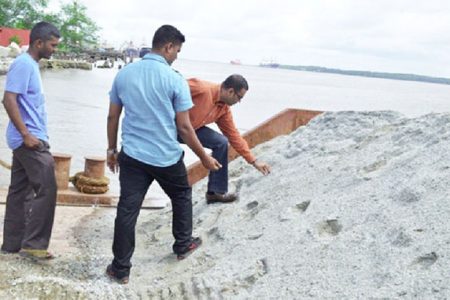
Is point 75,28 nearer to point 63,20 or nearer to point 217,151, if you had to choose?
point 63,20

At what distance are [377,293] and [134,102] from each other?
1997 millimetres

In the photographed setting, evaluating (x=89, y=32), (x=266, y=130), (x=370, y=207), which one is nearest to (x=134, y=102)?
(x=370, y=207)

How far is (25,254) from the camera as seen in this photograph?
4305 millimetres

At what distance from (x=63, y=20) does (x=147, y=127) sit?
85.6 m

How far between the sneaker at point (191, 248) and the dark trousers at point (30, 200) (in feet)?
3.31

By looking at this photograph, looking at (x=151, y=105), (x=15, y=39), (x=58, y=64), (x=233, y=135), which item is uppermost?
(x=151, y=105)

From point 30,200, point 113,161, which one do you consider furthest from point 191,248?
point 30,200

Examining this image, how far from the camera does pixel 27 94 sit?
4.07 m

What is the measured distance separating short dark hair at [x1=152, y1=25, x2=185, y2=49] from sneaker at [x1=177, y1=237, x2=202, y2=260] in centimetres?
154

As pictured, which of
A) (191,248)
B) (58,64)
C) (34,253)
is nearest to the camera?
(34,253)

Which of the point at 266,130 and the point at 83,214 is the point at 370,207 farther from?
the point at 266,130

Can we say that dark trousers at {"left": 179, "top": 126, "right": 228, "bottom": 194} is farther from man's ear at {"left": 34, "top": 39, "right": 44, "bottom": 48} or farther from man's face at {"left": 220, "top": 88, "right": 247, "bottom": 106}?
man's ear at {"left": 34, "top": 39, "right": 44, "bottom": 48}

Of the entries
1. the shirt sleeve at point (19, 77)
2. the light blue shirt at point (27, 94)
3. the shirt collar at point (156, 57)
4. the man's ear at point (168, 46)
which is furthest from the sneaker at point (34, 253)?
the man's ear at point (168, 46)

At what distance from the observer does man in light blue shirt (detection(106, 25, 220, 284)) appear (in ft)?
12.7
